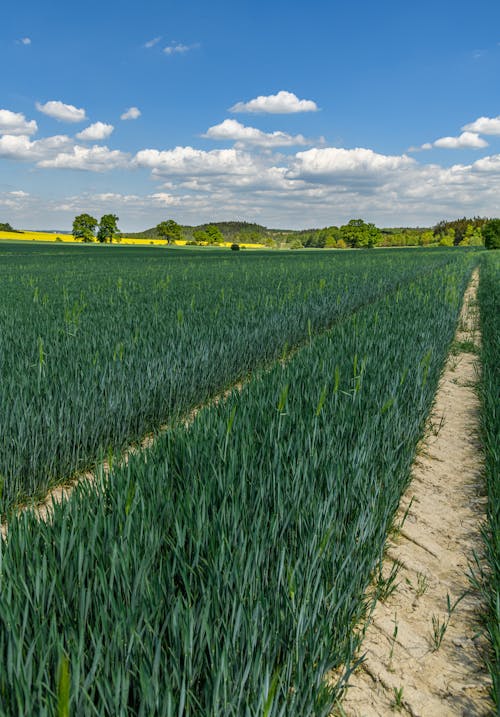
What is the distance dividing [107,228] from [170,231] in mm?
15529

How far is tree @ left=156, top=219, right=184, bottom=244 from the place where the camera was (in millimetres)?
110000

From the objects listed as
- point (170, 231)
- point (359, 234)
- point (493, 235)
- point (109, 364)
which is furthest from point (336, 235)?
point (109, 364)

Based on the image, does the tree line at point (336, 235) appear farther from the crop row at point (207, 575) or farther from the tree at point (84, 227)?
the crop row at point (207, 575)

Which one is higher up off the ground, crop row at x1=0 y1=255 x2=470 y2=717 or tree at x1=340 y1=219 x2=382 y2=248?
tree at x1=340 y1=219 x2=382 y2=248

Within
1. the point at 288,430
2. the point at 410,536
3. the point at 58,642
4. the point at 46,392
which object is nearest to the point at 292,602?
the point at 58,642

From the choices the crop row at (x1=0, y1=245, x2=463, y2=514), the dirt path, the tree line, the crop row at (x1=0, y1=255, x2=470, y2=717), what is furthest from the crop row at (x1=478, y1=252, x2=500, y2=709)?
the tree line

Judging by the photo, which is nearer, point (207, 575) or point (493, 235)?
point (207, 575)

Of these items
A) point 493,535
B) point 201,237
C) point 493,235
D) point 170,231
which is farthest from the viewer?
point 201,237

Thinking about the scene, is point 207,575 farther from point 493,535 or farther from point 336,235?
point 336,235

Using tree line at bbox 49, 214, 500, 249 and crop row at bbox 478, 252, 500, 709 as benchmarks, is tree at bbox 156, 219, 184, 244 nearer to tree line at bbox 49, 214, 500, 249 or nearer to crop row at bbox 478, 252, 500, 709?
tree line at bbox 49, 214, 500, 249

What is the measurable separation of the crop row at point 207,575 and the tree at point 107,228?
4222 inches

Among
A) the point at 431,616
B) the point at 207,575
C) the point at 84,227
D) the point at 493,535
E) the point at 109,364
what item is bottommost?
the point at 431,616

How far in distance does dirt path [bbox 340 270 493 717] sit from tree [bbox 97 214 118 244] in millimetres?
106700

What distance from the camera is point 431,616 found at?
2.19 m
